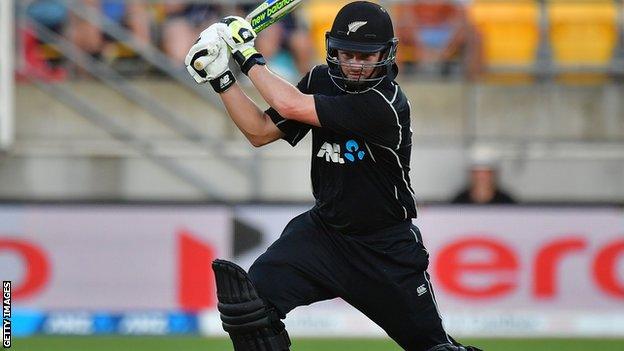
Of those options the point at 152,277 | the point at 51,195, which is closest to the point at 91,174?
the point at 51,195

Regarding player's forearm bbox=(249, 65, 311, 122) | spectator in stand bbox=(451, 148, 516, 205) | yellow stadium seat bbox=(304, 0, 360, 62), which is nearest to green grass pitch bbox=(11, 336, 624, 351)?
spectator in stand bbox=(451, 148, 516, 205)

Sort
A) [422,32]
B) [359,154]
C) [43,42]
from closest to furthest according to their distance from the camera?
[359,154] < [43,42] < [422,32]

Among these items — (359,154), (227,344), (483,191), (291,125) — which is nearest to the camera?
(359,154)

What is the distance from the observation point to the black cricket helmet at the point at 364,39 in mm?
5555

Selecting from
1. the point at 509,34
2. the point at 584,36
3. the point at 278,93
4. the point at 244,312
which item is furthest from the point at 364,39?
the point at 584,36

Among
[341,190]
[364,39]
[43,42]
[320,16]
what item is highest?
[320,16]

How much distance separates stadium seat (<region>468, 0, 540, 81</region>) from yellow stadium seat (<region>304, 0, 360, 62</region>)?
1317 mm

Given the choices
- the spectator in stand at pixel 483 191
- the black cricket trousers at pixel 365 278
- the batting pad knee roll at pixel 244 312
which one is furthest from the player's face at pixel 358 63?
the spectator in stand at pixel 483 191

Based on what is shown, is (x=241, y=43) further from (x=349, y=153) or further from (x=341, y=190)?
(x=341, y=190)

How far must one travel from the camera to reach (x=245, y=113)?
567 centimetres

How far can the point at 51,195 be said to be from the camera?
37.2ft

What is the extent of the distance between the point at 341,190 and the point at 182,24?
6459 mm

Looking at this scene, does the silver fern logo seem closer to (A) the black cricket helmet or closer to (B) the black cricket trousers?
(A) the black cricket helmet

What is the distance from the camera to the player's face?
18.3ft
